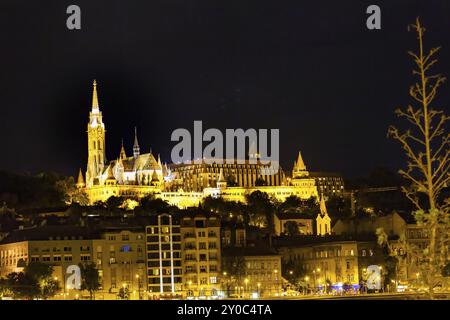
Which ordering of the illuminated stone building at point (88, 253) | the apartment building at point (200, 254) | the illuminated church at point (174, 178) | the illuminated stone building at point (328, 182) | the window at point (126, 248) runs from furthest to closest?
the illuminated stone building at point (328, 182) → the illuminated church at point (174, 178) → the window at point (126, 248) → the apartment building at point (200, 254) → the illuminated stone building at point (88, 253)

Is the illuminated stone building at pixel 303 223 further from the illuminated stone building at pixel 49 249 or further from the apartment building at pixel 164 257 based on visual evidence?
the illuminated stone building at pixel 49 249

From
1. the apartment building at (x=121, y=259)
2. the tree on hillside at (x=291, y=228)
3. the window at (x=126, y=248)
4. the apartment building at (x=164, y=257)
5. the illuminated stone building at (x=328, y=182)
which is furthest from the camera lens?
the illuminated stone building at (x=328, y=182)

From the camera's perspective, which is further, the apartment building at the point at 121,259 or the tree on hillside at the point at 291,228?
the tree on hillside at the point at 291,228

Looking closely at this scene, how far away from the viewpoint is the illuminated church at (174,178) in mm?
163250

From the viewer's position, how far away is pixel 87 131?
184 metres

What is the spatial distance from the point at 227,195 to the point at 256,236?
54.0 metres

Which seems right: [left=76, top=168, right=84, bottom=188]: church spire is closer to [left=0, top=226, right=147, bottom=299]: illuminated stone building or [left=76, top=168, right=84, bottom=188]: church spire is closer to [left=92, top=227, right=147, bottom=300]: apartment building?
[left=0, top=226, right=147, bottom=299]: illuminated stone building

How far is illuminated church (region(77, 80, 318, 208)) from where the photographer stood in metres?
163

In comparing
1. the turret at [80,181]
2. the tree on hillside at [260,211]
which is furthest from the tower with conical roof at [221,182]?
the turret at [80,181]

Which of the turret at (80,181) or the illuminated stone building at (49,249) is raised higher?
the turret at (80,181)

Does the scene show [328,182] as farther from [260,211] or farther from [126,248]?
[126,248]
